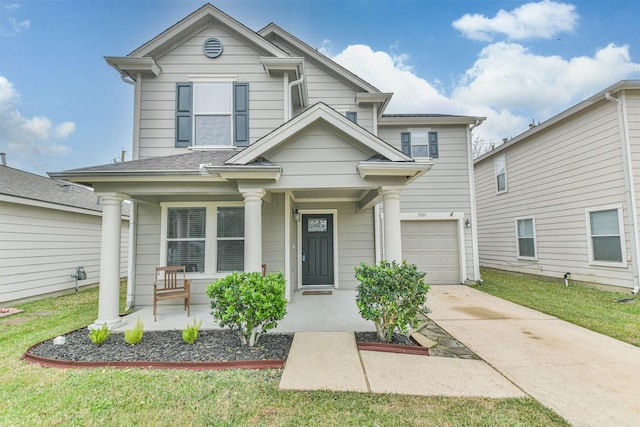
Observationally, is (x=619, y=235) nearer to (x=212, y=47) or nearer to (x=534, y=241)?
(x=534, y=241)

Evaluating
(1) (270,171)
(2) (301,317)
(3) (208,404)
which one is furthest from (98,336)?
(1) (270,171)

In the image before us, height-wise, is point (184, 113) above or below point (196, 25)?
below

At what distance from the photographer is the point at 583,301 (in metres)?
6.91

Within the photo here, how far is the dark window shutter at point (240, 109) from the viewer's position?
6.92 m

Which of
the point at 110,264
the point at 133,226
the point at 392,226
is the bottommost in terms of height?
the point at 110,264

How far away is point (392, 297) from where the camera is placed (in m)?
4.10

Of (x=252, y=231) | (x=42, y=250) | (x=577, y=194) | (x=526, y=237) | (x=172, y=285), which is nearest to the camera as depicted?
(x=252, y=231)

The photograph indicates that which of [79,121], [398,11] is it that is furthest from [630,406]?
[79,121]

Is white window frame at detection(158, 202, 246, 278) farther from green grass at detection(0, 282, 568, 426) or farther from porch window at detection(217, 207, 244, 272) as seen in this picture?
green grass at detection(0, 282, 568, 426)

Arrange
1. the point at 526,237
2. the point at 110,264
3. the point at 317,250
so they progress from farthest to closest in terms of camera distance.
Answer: the point at 526,237 < the point at 317,250 < the point at 110,264

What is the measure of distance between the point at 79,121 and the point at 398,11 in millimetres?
16826

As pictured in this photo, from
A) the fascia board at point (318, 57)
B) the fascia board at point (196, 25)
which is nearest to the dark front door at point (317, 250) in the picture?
the fascia board at point (318, 57)

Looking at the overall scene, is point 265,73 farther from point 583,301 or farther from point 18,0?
point 583,301

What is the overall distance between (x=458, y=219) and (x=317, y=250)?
4.84 m
